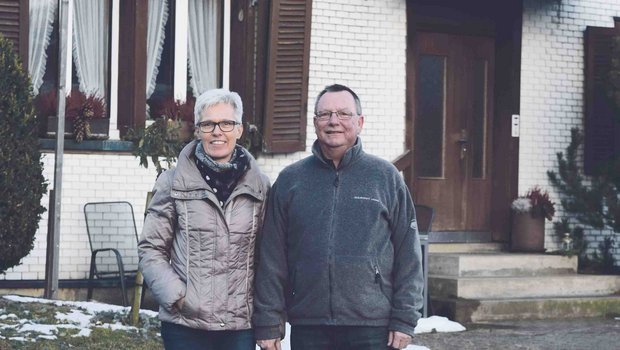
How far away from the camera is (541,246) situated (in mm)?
13789

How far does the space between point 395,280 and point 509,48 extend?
29.6 feet

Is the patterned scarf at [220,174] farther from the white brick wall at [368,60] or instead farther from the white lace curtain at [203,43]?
the white brick wall at [368,60]

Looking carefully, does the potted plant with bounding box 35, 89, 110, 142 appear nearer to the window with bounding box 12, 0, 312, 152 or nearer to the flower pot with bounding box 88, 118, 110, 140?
the flower pot with bounding box 88, 118, 110, 140

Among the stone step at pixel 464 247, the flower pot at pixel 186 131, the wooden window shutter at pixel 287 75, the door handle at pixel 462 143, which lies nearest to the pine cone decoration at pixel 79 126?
the flower pot at pixel 186 131

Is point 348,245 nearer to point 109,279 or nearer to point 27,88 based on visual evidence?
point 27,88

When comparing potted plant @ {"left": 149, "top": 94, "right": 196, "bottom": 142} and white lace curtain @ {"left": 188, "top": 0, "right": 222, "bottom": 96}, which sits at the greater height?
white lace curtain @ {"left": 188, "top": 0, "right": 222, "bottom": 96}

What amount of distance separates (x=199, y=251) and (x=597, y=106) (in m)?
9.89

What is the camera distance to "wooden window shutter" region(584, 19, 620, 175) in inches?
560

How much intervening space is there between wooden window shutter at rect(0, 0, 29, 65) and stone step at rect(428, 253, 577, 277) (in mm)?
4493

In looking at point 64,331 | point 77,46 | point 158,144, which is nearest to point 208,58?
point 77,46

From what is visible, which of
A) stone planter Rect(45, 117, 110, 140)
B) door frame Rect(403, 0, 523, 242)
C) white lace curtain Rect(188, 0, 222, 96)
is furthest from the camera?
door frame Rect(403, 0, 523, 242)

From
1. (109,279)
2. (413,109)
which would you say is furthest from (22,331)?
(413,109)

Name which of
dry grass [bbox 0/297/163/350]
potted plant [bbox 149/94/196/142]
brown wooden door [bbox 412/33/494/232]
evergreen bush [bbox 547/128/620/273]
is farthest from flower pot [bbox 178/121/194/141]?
evergreen bush [bbox 547/128/620/273]

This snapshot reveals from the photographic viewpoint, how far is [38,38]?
11453 millimetres
